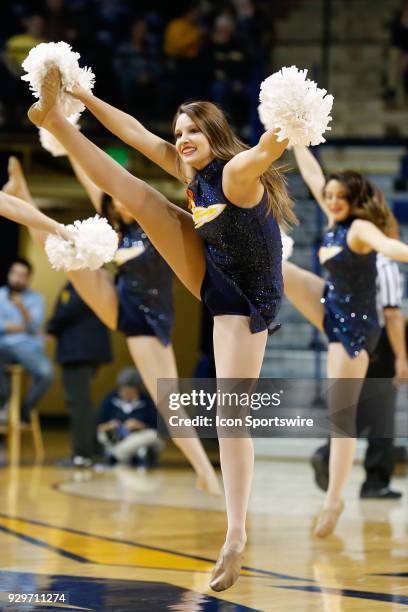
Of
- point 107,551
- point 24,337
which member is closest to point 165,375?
point 107,551

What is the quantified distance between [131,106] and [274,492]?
4475 mm

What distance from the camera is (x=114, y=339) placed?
538 inches

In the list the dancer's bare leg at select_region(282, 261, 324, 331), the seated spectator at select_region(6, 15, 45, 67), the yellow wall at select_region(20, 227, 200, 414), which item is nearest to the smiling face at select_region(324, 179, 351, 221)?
the dancer's bare leg at select_region(282, 261, 324, 331)

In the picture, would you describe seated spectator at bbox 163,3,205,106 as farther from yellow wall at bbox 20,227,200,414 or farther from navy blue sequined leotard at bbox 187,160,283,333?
navy blue sequined leotard at bbox 187,160,283,333

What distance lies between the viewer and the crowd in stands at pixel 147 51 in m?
9.93

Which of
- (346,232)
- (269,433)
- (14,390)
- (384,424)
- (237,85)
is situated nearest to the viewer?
(269,433)

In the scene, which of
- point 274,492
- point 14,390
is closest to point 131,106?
→ point 14,390

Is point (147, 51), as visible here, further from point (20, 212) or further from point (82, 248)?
point (82, 248)

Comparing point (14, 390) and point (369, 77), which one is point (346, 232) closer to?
point (14, 390)

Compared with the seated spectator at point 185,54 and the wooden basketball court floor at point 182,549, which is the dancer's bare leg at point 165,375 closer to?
the wooden basketball court floor at point 182,549

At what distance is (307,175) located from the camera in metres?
5.19

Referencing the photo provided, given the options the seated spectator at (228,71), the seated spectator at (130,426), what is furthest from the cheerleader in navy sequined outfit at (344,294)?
the seated spectator at (228,71)

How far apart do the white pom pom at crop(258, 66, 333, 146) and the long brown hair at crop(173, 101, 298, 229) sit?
1.27ft

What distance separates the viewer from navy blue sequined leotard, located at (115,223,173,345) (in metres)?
5.56
